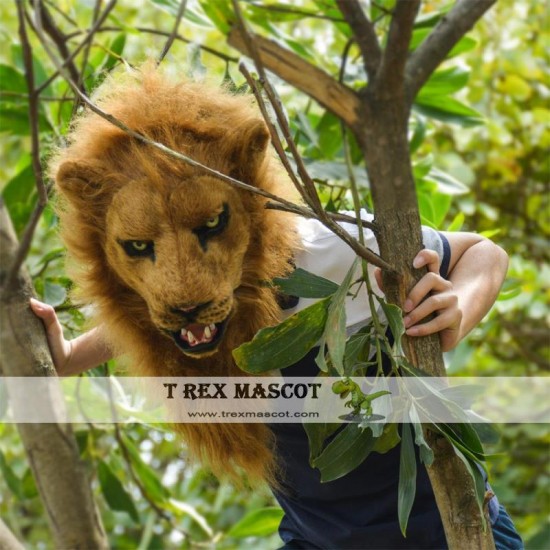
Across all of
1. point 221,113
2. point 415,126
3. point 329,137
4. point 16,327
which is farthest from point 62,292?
point 415,126

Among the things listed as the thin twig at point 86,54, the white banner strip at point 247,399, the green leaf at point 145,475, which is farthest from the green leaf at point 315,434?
the green leaf at point 145,475

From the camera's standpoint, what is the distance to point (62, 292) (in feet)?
7.24

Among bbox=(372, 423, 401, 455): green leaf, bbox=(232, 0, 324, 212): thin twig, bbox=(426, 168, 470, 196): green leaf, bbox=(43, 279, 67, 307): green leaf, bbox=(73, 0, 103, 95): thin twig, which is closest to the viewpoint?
bbox=(232, 0, 324, 212): thin twig

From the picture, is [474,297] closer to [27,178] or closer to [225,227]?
[225,227]

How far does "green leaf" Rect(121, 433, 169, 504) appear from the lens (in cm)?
263

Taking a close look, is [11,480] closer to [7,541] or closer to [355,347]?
[7,541]

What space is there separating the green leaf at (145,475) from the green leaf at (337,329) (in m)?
1.38

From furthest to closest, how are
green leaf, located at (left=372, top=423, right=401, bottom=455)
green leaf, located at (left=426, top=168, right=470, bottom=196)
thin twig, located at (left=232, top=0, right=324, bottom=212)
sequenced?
1. green leaf, located at (left=426, top=168, right=470, bottom=196)
2. green leaf, located at (left=372, top=423, right=401, bottom=455)
3. thin twig, located at (left=232, top=0, right=324, bottom=212)

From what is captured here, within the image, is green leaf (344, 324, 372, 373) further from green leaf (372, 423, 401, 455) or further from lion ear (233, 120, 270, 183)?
lion ear (233, 120, 270, 183)

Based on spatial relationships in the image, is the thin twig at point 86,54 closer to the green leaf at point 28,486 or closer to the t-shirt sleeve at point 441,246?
the t-shirt sleeve at point 441,246

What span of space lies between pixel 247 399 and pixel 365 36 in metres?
0.73

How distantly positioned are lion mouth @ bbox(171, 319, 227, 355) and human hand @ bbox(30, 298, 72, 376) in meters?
0.39

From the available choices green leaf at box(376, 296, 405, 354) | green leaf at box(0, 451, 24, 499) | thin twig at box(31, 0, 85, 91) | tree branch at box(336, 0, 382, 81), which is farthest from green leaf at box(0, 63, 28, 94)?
green leaf at box(376, 296, 405, 354)

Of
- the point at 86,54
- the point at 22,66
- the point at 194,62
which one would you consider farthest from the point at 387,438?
the point at 22,66
